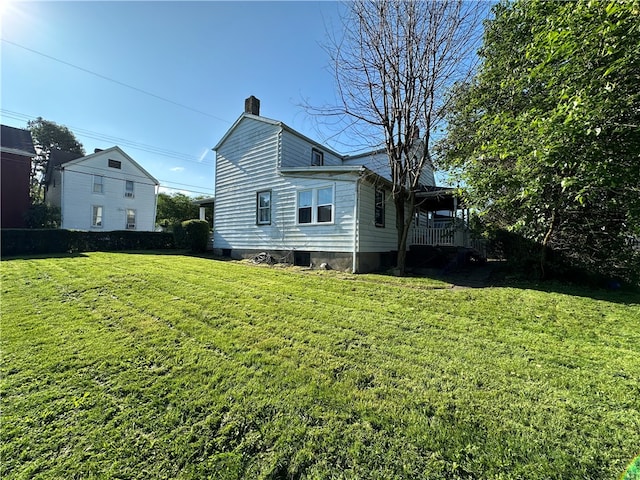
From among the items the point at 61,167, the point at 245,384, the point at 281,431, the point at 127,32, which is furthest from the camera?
the point at 61,167

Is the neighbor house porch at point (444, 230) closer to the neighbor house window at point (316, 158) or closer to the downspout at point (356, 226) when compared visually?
the downspout at point (356, 226)

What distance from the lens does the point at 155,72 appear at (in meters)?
12.0

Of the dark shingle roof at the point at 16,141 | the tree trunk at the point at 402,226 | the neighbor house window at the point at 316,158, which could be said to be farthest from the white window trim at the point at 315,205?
the dark shingle roof at the point at 16,141

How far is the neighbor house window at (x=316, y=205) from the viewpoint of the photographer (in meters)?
10.3

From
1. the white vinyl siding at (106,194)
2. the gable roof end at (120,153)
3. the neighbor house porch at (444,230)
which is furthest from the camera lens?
the gable roof end at (120,153)

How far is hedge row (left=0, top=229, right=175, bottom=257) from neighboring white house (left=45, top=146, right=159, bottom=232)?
7.88m

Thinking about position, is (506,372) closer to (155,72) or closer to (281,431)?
(281,431)

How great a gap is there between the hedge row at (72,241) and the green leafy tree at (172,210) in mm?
15462

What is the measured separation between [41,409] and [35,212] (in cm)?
2356

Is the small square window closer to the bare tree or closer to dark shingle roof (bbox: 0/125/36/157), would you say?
the bare tree

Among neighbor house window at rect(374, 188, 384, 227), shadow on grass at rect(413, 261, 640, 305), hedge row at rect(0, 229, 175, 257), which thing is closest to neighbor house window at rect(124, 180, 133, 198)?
hedge row at rect(0, 229, 175, 257)

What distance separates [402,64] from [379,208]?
4.94 m

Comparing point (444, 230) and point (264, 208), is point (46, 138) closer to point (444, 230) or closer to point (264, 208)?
point (264, 208)

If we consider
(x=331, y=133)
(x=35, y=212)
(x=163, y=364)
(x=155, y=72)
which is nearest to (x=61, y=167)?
(x=35, y=212)
